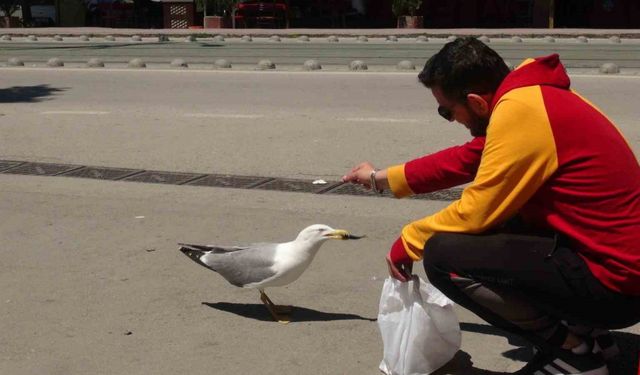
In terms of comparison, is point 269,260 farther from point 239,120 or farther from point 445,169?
point 239,120

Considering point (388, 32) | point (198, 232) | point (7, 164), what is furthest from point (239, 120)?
point (388, 32)

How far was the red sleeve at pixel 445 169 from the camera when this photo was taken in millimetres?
4027

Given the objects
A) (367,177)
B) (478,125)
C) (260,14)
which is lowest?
(367,177)

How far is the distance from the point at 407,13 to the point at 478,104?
88.9ft

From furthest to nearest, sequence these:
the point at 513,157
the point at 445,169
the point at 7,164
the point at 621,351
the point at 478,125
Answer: the point at 7,164
the point at 621,351
the point at 445,169
the point at 478,125
the point at 513,157

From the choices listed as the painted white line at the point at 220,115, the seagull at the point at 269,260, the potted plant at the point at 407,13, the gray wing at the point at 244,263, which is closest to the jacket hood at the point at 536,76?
the seagull at the point at 269,260

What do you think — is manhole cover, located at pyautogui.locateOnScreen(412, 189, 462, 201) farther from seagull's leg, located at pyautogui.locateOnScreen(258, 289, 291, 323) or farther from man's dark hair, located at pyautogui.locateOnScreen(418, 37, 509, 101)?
man's dark hair, located at pyautogui.locateOnScreen(418, 37, 509, 101)

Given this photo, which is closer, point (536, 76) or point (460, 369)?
point (536, 76)

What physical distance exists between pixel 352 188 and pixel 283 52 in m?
14.5

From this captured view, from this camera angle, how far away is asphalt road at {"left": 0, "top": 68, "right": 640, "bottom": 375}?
438 cm

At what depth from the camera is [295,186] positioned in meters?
7.75

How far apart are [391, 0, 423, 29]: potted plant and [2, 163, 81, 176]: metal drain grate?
71.4ft

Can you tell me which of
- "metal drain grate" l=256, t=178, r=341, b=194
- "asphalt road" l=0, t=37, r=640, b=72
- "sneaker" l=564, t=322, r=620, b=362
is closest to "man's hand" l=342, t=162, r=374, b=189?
"sneaker" l=564, t=322, r=620, b=362

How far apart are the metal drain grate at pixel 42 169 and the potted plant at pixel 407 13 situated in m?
21.7
